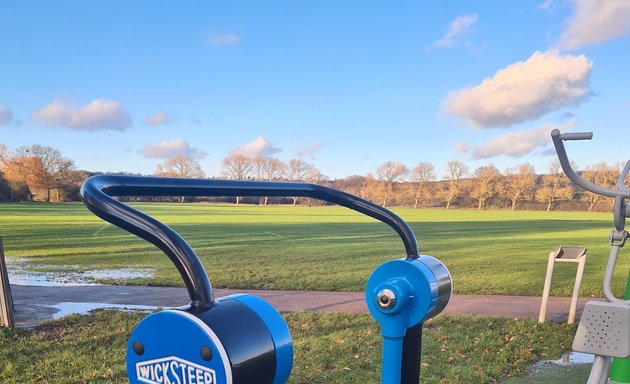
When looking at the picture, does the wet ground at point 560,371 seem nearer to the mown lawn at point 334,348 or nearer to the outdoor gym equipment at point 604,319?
the mown lawn at point 334,348

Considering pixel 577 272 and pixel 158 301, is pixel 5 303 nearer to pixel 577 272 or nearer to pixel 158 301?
pixel 158 301

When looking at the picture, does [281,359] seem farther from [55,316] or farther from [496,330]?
[55,316]

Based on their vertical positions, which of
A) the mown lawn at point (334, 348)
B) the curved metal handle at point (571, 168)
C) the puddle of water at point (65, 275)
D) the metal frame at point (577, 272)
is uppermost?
the curved metal handle at point (571, 168)

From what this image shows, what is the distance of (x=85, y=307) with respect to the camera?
7305 millimetres

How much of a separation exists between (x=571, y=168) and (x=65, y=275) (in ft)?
34.6

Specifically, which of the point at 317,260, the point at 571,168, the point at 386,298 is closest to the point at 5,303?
the point at 386,298

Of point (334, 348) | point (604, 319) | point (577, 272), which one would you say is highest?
point (604, 319)

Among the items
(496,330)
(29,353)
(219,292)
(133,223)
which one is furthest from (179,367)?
(219,292)

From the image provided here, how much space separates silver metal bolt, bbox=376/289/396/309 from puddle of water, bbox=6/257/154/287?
908 cm

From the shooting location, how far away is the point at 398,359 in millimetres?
1532

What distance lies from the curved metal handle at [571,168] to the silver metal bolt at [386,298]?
81 centimetres

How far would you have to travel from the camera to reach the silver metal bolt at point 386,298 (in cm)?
150

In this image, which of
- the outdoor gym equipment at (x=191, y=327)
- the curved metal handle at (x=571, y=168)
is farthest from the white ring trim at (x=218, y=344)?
the curved metal handle at (x=571, y=168)

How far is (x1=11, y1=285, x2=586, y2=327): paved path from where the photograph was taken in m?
6.93
